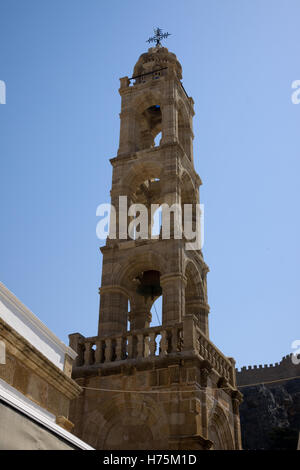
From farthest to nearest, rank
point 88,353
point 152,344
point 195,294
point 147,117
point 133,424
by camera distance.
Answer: point 147,117 → point 195,294 → point 88,353 → point 152,344 → point 133,424

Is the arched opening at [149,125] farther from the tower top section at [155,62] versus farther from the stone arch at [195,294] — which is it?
Result: the stone arch at [195,294]

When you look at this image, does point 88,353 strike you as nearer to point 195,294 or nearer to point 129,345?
point 129,345

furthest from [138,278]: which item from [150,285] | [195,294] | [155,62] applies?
[155,62]

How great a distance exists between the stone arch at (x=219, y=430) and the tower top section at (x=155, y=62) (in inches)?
647

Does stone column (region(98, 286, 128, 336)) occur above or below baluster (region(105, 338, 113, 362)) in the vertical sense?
above

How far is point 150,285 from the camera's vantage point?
23.0 m

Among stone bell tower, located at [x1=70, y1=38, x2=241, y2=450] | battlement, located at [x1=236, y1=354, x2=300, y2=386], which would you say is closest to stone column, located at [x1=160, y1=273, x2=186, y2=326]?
stone bell tower, located at [x1=70, y1=38, x2=241, y2=450]

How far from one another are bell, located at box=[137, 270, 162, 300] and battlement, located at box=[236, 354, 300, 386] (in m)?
39.1

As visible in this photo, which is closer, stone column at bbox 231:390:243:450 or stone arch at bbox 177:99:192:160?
stone column at bbox 231:390:243:450

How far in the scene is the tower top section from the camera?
27.7m

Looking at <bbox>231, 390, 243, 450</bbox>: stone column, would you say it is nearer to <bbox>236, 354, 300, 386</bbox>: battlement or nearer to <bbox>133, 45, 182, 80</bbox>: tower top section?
<bbox>133, 45, 182, 80</bbox>: tower top section

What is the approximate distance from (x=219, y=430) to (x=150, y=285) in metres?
6.86

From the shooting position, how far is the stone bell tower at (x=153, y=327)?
1659 centimetres
